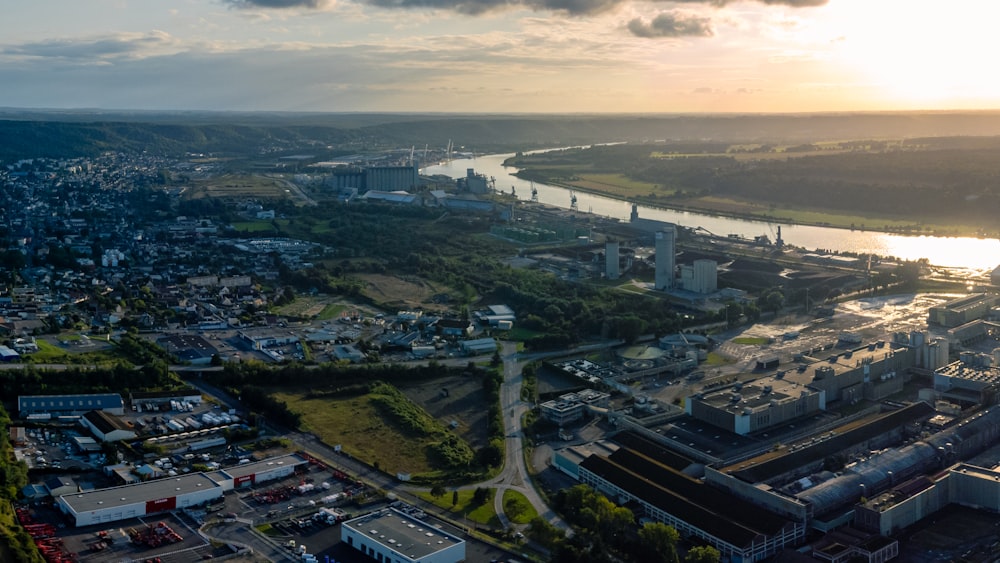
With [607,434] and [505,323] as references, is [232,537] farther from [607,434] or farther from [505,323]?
[505,323]

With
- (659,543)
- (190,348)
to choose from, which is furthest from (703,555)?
(190,348)

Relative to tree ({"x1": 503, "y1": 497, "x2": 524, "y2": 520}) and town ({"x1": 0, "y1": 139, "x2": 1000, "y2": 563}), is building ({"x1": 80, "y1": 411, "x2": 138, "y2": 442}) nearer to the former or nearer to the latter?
town ({"x1": 0, "y1": 139, "x2": 1000, "y2": 563})

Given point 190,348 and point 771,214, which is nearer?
point 190,348

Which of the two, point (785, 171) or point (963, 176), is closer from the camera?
point (963, 176)

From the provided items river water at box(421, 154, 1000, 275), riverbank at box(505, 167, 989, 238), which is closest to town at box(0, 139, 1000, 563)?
river water at box(421, 154, 1000, 275)

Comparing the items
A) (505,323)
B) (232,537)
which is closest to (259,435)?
(232,537)

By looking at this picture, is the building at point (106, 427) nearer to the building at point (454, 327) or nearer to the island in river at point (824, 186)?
the building at point (454, 327)

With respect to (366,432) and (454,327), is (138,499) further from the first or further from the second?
(454,327)
